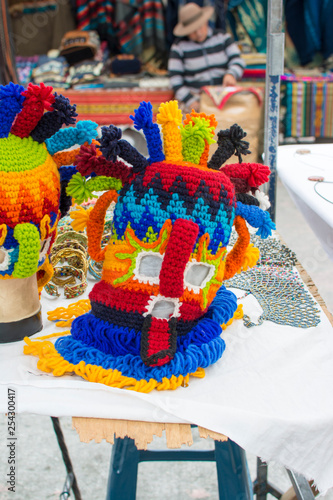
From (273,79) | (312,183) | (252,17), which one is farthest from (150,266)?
(252,17)

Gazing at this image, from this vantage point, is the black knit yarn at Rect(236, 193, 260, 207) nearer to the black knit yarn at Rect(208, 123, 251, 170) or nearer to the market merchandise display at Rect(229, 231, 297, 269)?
the black knit yarn at Rect(208, 123, 251, 170)

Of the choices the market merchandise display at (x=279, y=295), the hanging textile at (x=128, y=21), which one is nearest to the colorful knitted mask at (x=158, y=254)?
the market merchandise display at (x=279, y=295)

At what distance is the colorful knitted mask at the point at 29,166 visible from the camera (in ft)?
2.16

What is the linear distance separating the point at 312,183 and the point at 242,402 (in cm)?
84

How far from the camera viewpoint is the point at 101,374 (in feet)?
2.15

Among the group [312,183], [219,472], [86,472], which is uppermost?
[312,183]

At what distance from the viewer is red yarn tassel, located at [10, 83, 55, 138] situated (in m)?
0.65

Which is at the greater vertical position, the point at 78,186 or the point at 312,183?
the point at 78,186

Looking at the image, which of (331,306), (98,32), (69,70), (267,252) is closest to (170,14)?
(98,32)

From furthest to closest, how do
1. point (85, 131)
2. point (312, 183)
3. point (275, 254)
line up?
point (312, 183)
point (275, 254)
point (85, 131)

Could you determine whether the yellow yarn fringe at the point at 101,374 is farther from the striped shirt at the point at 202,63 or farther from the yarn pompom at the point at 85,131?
the striped shirt at the point at 202,63

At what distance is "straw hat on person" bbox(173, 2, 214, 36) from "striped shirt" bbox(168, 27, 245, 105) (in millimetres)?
96

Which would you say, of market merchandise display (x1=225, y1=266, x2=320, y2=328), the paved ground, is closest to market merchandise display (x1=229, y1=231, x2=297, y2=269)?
market merchandise display (x1=225, y1=266, x2=320, y2=328)

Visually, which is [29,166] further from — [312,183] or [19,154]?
[312,183]
